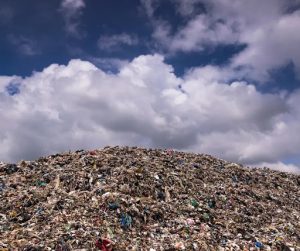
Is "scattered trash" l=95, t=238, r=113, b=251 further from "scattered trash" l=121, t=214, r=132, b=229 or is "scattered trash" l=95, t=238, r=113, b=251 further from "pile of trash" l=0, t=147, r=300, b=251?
"scattered trash" l=121, t=214, r=132, b=229

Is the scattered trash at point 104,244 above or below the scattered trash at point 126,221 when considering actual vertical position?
below

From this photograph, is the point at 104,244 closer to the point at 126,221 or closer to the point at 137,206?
the point at 126,221

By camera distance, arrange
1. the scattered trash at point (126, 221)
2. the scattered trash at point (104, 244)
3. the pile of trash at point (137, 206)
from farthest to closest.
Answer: the scattered trash at point (126, 221)
the pile of trash at point (137, 206)
the scattered trash at point (104, 244)

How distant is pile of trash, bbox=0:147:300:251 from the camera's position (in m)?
12.1

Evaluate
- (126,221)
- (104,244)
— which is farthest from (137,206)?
(104,244)

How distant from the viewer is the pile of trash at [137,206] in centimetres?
1212

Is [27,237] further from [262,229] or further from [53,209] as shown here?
[262,229]

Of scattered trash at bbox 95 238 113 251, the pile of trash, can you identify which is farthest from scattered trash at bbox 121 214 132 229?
scattered trash at bbox 95 238 113 251

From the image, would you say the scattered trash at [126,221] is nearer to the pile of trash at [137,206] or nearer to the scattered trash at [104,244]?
the pile of trash at [137,206]

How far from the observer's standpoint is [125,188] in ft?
49.3

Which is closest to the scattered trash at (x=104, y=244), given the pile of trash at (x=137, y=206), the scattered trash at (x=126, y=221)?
the pile of trash at (x=137, y=206)

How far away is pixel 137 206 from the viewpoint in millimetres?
13680

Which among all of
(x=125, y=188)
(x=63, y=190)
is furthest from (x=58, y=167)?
(x=125, y=188)

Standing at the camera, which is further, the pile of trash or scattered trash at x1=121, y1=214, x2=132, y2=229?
scattered trash at x1=121, y1=214, x2=132, y2=229
